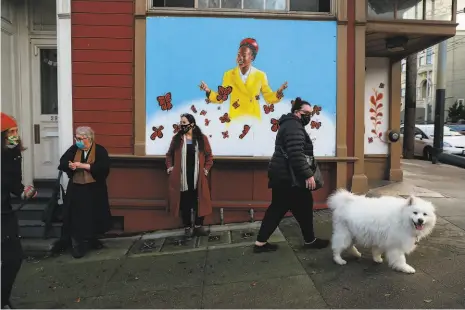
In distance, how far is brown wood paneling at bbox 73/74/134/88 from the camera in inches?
251

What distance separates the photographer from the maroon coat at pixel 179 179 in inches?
227

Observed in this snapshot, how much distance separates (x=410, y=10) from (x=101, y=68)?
4.90 metres

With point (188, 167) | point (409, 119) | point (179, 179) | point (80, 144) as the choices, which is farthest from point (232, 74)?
point (409, 119)

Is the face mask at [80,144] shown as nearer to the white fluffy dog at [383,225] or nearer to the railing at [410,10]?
the white fluffy dog at [383,225]

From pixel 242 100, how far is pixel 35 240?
351cm

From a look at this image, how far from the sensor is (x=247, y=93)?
638 cm

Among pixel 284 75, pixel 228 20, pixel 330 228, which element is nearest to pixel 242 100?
pixel 284 75

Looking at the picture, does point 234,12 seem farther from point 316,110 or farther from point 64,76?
point 64,76

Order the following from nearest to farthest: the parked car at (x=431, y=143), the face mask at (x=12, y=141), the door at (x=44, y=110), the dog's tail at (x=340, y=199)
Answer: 1. the face mask at (x=12, y=141)
2. the dog's tail at (x=340, y=199)
3. the door at (x=44, y=110)
4. the parked car at (x=431, y=143)

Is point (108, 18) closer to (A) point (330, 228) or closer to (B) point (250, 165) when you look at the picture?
(B) point (250, 165)

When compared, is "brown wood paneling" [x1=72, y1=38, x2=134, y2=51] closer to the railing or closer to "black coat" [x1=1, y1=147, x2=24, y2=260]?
"black coat" [x1=1, y1=147, x2=24, y2=260]

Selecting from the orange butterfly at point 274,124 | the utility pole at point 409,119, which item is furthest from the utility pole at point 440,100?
the orange butterfly at point 274,124

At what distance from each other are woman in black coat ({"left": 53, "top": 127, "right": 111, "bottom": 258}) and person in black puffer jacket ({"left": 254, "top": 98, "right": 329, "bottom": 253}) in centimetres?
219

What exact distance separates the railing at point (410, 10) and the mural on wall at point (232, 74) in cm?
91
